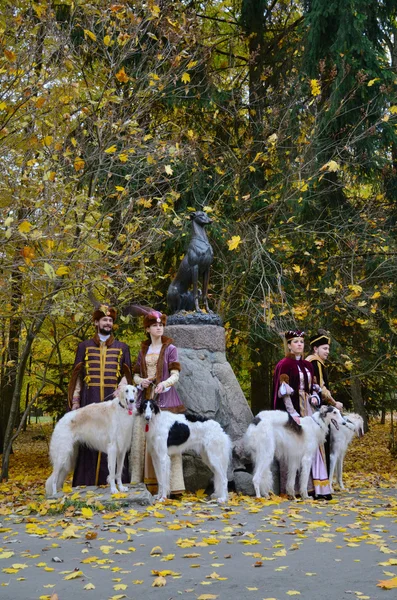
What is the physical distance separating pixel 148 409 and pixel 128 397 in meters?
0.29

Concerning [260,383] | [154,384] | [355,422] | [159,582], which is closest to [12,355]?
[260,383]

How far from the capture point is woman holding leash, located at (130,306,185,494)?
342 inches

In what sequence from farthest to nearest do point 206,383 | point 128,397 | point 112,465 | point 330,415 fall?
point 206,383 < point 330,415 < point 112,465 < point 128,397

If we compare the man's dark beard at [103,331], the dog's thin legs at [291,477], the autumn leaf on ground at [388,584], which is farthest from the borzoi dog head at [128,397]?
the autumn leaf on ground at [388,584]

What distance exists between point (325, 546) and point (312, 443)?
10.7 ft

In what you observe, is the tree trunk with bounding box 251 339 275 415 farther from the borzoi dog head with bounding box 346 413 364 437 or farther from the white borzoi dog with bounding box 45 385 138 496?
the white borzoi dog with bounding box 45 385 138 496

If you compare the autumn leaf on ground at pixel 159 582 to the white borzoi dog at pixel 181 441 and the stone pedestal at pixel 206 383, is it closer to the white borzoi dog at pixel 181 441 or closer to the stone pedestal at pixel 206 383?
the white borzoi dog at pixel 181 441

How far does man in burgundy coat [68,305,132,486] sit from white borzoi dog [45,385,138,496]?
29cm

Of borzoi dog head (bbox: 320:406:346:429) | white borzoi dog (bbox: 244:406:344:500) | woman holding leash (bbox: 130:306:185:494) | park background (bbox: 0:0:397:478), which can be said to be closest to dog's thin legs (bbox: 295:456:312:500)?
white borzoi dog (bbox: 244:406:344:500)

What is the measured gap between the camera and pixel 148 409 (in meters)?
8.10

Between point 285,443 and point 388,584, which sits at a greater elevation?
point 285,443

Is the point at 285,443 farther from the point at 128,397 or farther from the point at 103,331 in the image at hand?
the point at 103,331

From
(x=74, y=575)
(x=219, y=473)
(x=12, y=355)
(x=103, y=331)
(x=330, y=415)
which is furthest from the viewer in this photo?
(x=12, y=355)

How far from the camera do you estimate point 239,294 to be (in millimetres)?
13148
